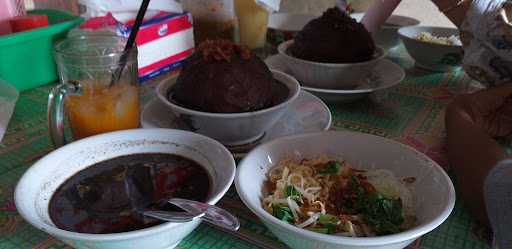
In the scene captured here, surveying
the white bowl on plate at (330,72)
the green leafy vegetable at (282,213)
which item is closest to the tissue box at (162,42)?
the white bowl on plate at (330,72)

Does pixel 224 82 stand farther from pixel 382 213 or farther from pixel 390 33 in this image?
pixel 390 33

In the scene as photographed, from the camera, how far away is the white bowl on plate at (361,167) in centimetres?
52

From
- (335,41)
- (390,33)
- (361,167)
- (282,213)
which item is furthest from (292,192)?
(390,33)

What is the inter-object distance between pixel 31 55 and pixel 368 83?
0.91 metres

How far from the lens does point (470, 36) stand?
893 mm

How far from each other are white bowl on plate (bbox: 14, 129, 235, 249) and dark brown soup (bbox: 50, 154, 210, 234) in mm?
13

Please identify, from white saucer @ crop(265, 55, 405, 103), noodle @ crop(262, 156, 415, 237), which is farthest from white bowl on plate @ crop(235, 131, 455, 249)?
white saucer @ crop(265, 55, 405, 103)

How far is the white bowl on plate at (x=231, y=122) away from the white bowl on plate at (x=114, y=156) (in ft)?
0.28

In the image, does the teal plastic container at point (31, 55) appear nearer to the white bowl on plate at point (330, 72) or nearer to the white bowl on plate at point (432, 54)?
the white bowl on plate at point (330, 72)

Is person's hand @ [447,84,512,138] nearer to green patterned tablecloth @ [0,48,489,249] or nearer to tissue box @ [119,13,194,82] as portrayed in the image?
green patterned tablecloth @ [0,48,489,249]

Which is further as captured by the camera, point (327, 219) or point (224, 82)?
point (224, 82)

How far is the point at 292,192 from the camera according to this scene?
0.66m

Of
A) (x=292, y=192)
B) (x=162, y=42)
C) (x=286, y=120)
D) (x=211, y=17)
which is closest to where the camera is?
(x=292, y=192)

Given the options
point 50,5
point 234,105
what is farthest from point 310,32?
point 50,5
